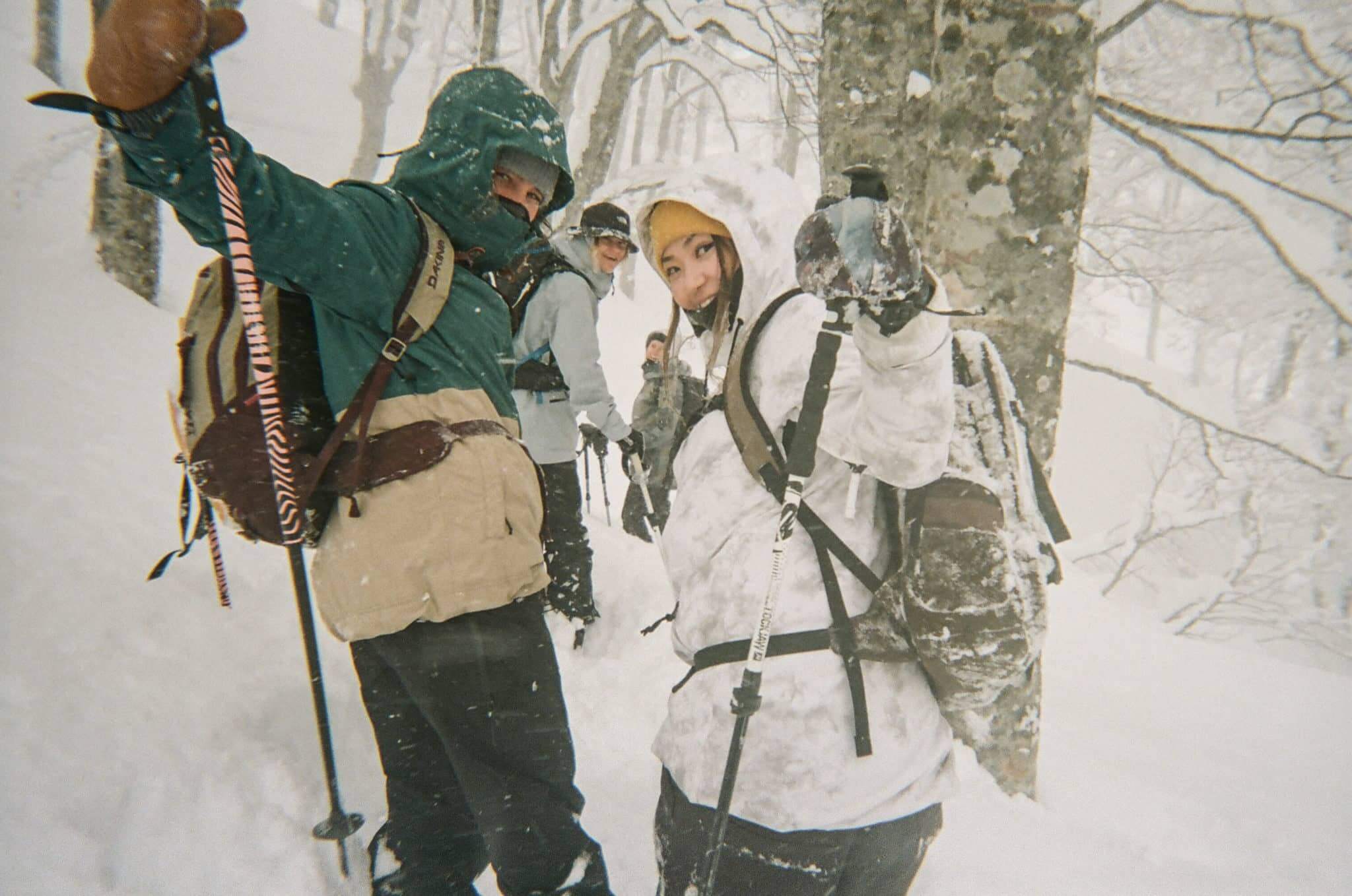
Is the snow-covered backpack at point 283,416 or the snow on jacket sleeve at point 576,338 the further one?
the snow on jacket sleeve at point 576,338

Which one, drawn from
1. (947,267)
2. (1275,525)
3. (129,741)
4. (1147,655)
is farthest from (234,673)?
(1275,525)

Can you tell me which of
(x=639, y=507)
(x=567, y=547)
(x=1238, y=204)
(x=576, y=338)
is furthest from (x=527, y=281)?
(x=1238, y=204)

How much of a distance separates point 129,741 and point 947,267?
315cm

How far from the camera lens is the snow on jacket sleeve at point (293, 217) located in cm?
94

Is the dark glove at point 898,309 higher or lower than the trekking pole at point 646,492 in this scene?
higher

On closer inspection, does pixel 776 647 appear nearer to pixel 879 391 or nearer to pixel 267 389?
pixel 879 391

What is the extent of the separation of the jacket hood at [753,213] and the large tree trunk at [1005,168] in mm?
1315

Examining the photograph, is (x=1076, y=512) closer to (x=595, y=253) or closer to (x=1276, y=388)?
(x=1276, y=388)

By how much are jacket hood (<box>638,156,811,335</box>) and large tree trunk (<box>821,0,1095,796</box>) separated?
1.31 metres

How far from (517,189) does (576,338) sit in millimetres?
1326

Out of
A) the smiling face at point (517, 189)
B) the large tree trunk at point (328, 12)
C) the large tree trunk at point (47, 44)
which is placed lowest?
the smiling face at point (517, 189)

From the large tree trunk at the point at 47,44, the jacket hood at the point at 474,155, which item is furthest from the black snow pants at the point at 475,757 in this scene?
the large tree trunk at the point at 47,44

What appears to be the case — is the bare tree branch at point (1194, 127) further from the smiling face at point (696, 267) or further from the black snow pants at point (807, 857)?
the black snow pants at point (807, 857)

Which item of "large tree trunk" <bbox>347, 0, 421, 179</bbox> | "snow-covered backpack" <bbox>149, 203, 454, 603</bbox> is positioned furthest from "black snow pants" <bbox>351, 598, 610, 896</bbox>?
"large tree trunk" <bbox>347, 0, 421, 179</bbox>
